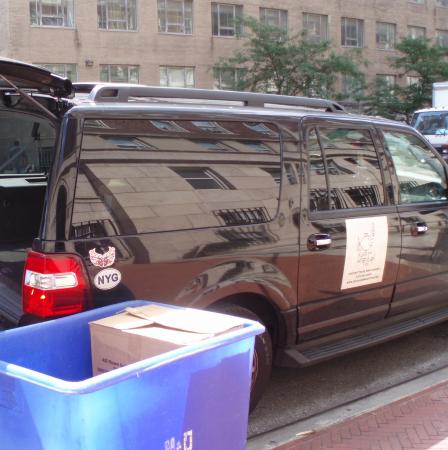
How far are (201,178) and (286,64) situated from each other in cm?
2692

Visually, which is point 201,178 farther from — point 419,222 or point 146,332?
point 419,222

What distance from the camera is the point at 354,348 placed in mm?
4027

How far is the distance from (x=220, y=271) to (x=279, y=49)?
26.8 meters

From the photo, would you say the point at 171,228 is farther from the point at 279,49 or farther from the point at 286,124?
the point at 279,49

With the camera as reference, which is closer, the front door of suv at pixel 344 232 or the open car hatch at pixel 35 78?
the open car hatch at pixel 35 78

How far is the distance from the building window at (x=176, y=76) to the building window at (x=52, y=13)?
5104 mm

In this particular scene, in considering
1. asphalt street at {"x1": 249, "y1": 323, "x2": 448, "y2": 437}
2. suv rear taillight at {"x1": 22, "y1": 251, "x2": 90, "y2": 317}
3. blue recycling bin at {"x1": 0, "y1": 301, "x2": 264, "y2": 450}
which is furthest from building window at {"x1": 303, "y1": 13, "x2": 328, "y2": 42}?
blue recycling bin at {"x1": 0, "y1": 301, "x2": 264, "y2": 450}

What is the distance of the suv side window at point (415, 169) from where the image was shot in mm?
4445

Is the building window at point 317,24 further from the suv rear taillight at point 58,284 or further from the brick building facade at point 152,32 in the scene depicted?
the suv rear taillight at point 58,284

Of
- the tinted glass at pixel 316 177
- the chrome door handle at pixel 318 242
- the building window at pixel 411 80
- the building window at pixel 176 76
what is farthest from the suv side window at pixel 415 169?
the building window at pixel 411 80

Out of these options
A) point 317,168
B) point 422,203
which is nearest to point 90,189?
point 317,168

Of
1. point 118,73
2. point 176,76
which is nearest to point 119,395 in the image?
point 118,73

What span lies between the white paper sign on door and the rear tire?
29.2 inches

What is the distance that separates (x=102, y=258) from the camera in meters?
2.89
